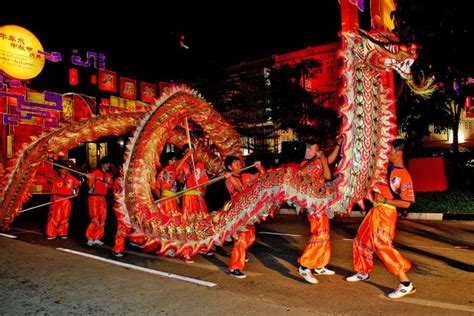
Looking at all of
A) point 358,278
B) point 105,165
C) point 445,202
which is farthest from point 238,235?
point 445,202

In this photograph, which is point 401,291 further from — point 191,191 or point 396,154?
point 191,191

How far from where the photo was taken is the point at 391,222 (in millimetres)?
4184

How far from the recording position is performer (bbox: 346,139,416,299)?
159 inches

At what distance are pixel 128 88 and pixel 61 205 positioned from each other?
10.5 metres

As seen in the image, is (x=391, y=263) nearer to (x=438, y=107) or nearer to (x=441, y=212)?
(x=441, y=212)

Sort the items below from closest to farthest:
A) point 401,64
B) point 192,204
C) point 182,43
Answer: point 401,64
point 192,204
point 182,43

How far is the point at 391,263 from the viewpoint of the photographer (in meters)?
4.05

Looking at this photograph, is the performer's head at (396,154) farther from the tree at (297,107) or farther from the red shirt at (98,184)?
the tree at (297,107)

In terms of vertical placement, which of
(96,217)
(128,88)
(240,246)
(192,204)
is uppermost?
(128,88)

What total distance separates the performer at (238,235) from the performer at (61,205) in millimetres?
4697

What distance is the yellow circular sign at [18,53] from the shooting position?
14648mm

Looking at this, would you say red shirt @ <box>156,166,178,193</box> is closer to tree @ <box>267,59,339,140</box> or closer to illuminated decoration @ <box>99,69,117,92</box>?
tree @ <box>267,59,339,140</box>

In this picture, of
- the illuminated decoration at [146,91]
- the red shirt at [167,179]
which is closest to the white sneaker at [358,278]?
the red shirt at [167,179]

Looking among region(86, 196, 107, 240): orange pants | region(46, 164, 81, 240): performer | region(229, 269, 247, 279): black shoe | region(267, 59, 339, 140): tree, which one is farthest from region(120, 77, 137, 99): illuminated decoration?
region(229, 269, 247, 279): black shoe
